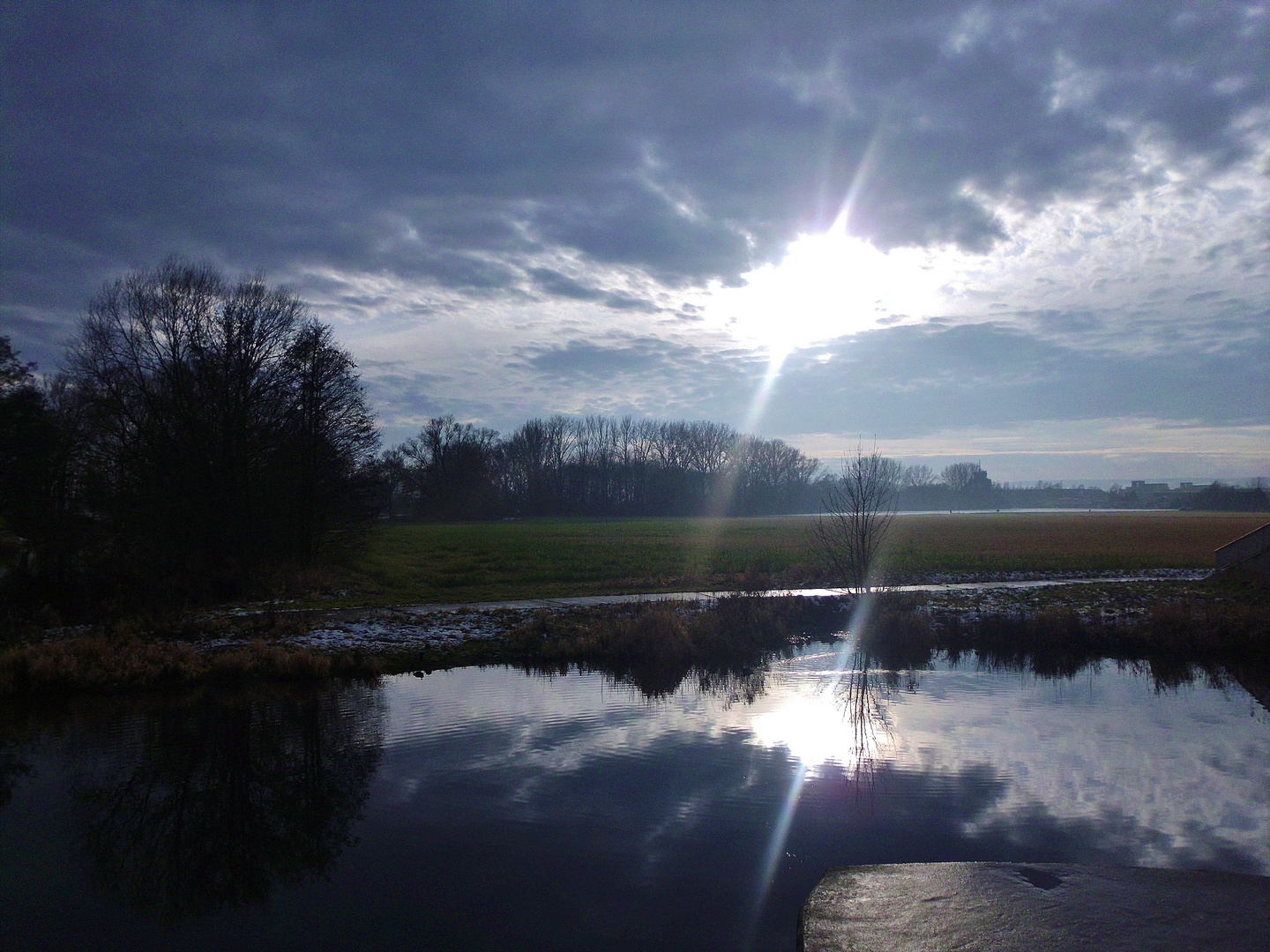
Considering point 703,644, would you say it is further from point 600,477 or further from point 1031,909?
point 600,477

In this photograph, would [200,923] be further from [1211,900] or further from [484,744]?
[1211,900]

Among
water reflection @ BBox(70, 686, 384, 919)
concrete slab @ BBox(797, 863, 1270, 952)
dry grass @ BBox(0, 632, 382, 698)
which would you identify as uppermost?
concrete slab @ BBox(797, 863, 1270, 952)

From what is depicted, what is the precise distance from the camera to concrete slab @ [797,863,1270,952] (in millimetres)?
5441

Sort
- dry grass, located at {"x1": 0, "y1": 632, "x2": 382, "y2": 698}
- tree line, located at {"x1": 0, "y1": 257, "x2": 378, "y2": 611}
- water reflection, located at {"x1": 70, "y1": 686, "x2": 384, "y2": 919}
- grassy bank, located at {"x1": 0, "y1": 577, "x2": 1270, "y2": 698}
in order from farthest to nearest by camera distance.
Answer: tree line, located at {"x1": 0, "y1": 257, "x2": 378, "y2": 611}
grassy bank, located at {"x1": 0, "y1": 577, "x2": 1270, "y2": 698}
dry grass, located at {"x1": 0, "y1": 632, "x2": 382, "y2": 698}
water reflection, located at {"x1": 70, "y1": 686, "x2": 384, "y2": 919}

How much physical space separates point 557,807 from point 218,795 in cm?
412

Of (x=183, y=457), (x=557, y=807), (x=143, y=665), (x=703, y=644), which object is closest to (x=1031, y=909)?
(x=557, y=807)

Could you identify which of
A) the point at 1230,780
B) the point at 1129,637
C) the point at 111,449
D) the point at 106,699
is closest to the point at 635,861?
the point at 1230,780

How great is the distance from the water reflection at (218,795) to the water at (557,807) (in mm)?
41

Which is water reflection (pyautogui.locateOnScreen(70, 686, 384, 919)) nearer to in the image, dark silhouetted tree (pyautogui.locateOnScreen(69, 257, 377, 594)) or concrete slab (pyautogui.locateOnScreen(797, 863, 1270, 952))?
concrete slab (pyautogui.locateOnScreen(797, 863, 1270, 952))

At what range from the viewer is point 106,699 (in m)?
13.9

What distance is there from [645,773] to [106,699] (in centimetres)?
1003

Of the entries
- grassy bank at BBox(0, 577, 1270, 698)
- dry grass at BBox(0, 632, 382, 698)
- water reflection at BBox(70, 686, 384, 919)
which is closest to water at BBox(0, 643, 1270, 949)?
water reflection at BBox(70, 686, 384, 919)

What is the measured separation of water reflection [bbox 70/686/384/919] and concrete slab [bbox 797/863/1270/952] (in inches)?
193

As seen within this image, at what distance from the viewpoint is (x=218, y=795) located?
9.51m
